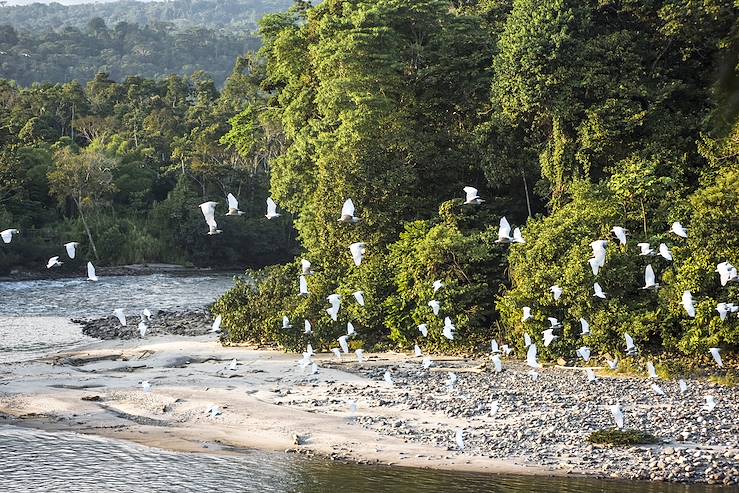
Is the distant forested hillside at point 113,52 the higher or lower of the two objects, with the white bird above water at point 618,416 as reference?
higher

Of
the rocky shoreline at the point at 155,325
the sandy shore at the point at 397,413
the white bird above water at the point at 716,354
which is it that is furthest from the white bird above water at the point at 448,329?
the rocky shoreline at the point at 155,325

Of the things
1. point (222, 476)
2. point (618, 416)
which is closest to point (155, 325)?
point (222, 476)

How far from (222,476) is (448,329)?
750 cm

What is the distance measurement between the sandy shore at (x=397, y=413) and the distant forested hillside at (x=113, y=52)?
96225mm

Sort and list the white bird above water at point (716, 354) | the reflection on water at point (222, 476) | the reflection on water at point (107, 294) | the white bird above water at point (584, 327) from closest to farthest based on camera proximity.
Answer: the reflection on water at point (222, 476) < the white bird above water at point (716, 354) < the white bird above water at point (584, 327) < the reflection on water at point (107, 294)

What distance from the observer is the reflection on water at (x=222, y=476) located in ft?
36.4

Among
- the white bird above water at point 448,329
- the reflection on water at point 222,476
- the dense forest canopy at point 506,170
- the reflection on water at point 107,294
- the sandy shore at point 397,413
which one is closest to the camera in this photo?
the reflection on water at point 222,476

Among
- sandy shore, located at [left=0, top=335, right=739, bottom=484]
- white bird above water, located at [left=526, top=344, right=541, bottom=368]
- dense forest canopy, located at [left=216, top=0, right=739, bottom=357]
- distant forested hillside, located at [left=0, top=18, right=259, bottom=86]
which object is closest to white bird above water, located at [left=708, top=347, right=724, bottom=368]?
dense forest canopy, located at [left=216, top=0, right=739, bottom=357]

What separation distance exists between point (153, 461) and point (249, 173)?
4721cm

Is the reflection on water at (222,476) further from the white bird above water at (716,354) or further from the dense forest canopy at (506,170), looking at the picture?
the dense forest canopy at (506,170)

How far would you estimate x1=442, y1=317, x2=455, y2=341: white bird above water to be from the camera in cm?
1808

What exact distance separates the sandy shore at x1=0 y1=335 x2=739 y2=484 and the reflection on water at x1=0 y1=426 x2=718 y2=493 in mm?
378

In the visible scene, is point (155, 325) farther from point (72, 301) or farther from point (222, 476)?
point (222, 476)

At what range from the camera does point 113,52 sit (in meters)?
133
